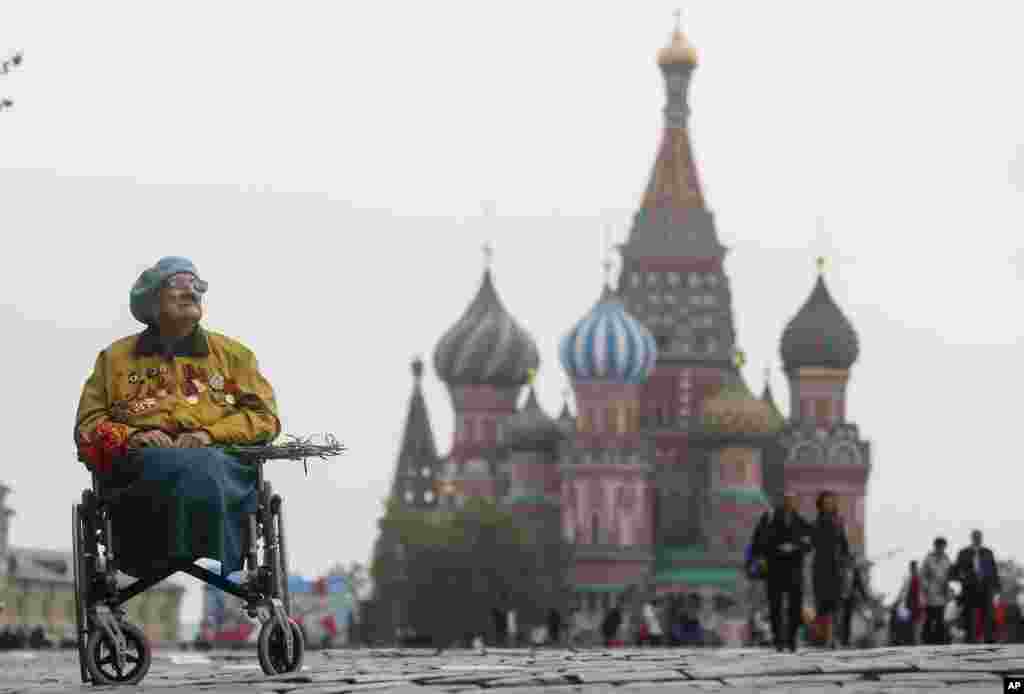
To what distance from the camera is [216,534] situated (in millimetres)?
14031

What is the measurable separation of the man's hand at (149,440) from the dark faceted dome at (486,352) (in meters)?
108

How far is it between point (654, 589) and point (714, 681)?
9982 centimetres

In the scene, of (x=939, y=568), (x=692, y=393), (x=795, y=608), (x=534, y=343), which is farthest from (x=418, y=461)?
(x=795, y=608)

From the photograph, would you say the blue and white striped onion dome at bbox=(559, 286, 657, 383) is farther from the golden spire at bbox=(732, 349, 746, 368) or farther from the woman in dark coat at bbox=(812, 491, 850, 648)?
the woman in dark coat at bbox=(812, 491, 850, 648)

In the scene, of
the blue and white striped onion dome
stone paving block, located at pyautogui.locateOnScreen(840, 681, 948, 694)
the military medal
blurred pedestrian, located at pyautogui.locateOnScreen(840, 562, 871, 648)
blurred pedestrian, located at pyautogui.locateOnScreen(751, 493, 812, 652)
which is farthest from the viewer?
the blue and white striped onion dome

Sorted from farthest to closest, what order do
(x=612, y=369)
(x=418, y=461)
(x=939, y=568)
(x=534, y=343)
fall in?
1. (x=418, y=461)
2. (x=534, y=343)
3. (x=612, y=369)
4. (x=939, y=568)

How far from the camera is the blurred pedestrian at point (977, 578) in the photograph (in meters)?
27.5

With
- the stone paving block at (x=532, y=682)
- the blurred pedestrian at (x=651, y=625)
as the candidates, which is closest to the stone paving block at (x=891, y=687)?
the stone paving block at (x=532, y=682)

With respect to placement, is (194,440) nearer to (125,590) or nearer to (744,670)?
(125,590)

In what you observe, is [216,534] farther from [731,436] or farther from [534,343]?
[534,343]

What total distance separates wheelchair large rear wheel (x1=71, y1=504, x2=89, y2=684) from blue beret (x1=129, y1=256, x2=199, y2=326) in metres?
0.84

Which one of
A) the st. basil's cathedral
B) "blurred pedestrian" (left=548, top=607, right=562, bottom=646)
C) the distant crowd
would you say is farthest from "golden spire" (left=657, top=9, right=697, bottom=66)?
the distant crowd

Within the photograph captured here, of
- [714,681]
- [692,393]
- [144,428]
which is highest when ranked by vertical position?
[692,393]

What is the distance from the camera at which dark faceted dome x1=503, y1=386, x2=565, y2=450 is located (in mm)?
118688
